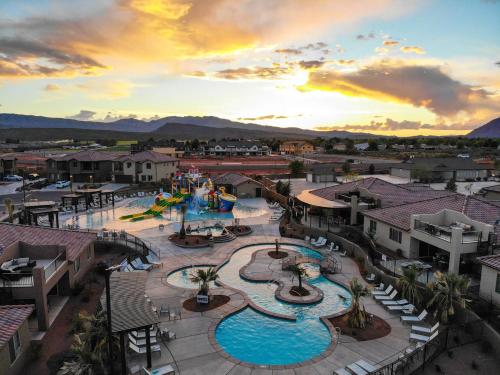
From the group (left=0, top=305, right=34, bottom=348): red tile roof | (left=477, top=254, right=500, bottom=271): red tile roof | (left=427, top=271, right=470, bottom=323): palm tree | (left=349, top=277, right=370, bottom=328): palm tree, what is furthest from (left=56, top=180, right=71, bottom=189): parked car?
(left=477, top=254, right=500, bottom=271): red tile roof

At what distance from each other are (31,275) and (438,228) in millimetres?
25436

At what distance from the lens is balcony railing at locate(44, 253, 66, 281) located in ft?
68.0

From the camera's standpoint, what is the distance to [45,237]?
25.3 metres

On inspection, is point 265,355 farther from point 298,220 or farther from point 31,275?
point 298,220

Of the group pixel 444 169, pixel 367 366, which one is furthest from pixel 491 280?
pixel 444 169

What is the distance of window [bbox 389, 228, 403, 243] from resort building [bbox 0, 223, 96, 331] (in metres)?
23.2

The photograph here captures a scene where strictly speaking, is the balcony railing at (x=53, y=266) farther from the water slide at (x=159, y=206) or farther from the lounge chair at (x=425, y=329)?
the water slide at (x=159, y=206)

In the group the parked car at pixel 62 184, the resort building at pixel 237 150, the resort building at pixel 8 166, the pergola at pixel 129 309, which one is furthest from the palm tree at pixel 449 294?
the resort building at pixel 237 150

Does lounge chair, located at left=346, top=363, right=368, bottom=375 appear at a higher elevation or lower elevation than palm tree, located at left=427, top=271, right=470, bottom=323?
lower

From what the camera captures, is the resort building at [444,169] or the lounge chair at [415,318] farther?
the resort building at [444,169]

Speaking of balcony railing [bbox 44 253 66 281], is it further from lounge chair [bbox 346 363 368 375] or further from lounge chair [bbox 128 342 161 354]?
lounge chair [bbox 346 363 368 375]

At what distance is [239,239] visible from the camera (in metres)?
35.9

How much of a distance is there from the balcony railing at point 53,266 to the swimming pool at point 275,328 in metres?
9.86

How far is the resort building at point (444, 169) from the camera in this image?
240ft
